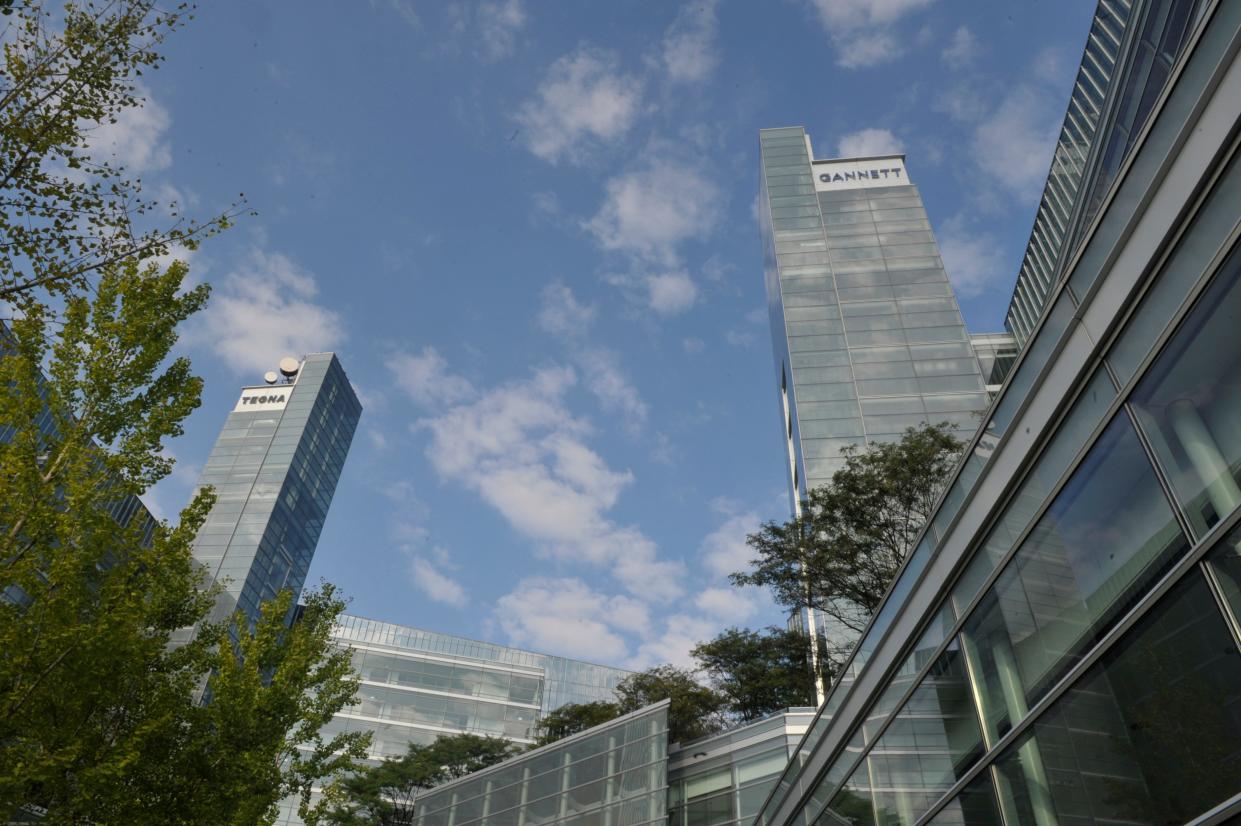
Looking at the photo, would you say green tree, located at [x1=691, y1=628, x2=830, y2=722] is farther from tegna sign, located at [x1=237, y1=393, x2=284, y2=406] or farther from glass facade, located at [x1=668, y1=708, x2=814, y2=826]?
tegna sign, located at [x1=237, y1=393, x2=284, y2=406]

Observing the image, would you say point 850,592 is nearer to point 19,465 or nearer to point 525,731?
point 19,465

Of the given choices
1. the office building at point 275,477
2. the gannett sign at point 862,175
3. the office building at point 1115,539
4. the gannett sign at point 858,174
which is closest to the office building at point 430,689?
the office building at point 275,477

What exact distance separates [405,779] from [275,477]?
59.7 m

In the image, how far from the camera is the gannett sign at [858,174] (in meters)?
72.2

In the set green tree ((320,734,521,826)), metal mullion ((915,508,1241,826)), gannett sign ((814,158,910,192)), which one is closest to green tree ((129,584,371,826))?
metal mullion ((915,508,1241,826))

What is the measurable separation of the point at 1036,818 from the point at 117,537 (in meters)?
10.4

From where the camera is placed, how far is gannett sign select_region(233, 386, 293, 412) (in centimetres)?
9791

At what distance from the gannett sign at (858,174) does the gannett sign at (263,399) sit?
64.9 metres

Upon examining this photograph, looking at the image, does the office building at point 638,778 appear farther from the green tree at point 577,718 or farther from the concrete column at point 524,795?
the green tree at point 577,718

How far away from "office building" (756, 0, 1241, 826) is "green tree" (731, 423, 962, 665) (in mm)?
17903

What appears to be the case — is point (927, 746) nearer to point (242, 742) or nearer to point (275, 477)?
point (242, 742)

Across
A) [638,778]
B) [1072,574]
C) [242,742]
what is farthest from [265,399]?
[1072,574]

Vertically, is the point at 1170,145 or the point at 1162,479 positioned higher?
the point at 1170,145

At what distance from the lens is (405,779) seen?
37.2 m
